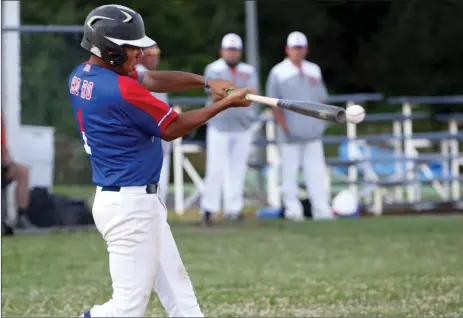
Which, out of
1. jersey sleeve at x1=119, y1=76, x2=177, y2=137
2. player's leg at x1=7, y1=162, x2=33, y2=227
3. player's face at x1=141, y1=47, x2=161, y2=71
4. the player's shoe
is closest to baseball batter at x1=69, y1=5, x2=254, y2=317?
jersey sleeve at x1=119, y1=76, x2=177, y2=137

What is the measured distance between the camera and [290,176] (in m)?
16.3

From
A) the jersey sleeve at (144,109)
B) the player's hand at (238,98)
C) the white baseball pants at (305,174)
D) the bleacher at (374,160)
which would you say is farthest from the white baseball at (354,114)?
the bleacher at (374,160)

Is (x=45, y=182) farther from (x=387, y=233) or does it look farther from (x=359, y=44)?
(x=359, y=44)

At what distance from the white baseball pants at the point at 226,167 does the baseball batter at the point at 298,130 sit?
59cm

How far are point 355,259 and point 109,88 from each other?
5.78 m

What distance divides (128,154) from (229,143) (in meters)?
9.61

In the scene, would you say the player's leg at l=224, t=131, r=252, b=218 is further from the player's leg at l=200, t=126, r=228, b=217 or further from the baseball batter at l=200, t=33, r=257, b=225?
the player's leg at l=200, t=126, r=228, b=217

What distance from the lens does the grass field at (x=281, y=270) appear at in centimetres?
890

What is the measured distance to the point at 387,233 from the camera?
1411 centimetres

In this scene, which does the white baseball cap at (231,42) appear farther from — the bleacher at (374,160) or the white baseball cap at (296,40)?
the bleacher at (374,160)

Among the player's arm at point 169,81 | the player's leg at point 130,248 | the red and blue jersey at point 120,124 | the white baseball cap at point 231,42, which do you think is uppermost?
the white baseball cap at point 231,42

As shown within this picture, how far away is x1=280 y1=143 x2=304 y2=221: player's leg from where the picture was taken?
16.3 metres

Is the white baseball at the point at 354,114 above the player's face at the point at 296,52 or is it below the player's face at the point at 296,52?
below

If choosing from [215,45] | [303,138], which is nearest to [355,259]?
[303,138]
